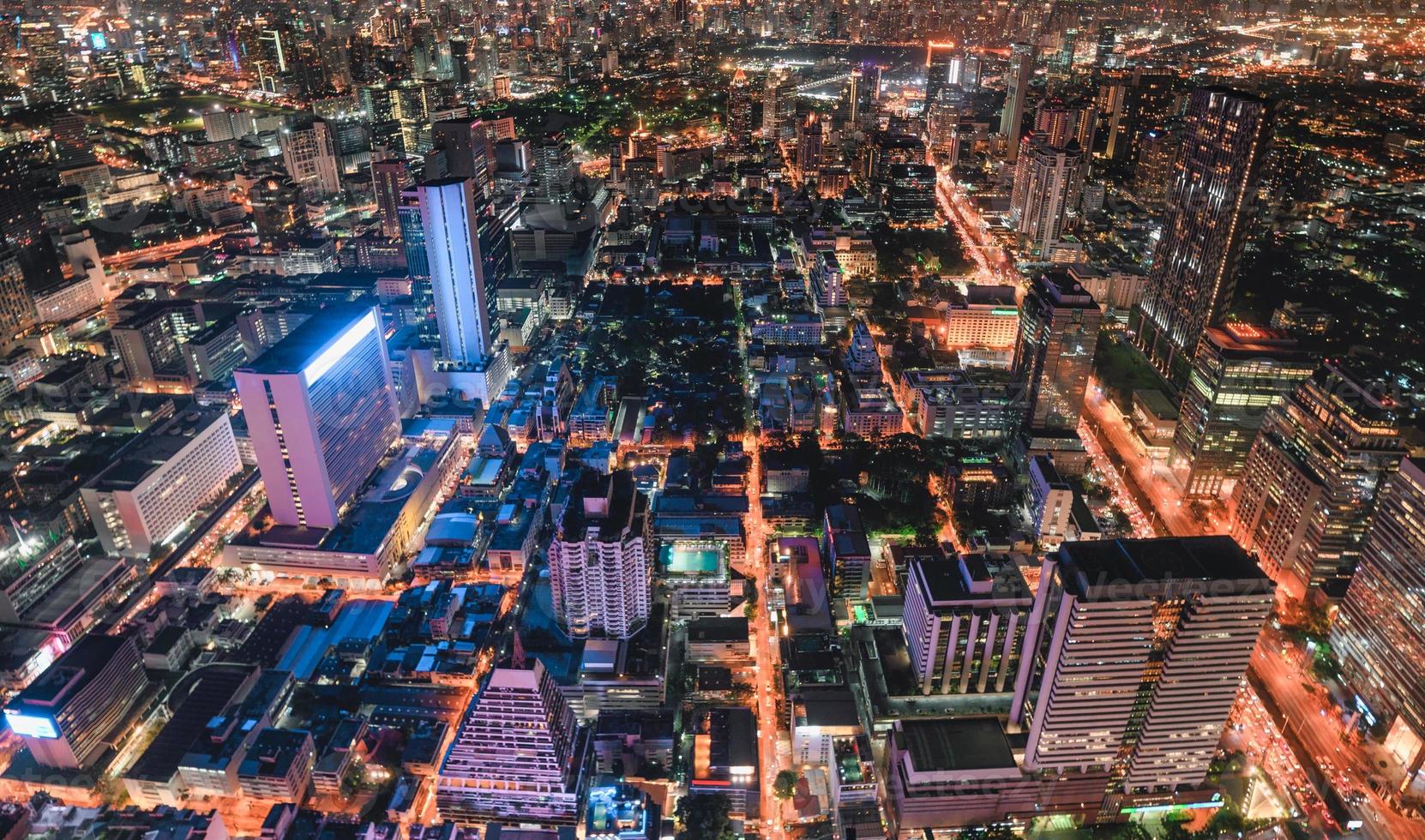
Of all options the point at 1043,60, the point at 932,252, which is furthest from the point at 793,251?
the point at 1043,60

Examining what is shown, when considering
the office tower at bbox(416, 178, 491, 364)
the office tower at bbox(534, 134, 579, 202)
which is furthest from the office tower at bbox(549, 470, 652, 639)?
the office tower at bbox(534, 134, 579, 202)

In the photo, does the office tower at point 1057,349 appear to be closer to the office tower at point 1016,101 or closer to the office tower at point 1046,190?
the office tower at point 1046,190

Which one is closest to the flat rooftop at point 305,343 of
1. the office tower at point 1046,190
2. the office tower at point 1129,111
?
the office tower at point 1046,190

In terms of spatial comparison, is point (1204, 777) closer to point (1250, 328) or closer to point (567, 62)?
point (1250, 328)

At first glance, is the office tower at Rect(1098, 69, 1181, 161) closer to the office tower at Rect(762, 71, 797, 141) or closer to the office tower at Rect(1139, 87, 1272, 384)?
the office tower at Rect(762, 71, 797, 141)

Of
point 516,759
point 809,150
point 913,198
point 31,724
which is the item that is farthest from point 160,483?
point 809,150

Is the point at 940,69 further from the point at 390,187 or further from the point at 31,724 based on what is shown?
Result: the point at 31,724
